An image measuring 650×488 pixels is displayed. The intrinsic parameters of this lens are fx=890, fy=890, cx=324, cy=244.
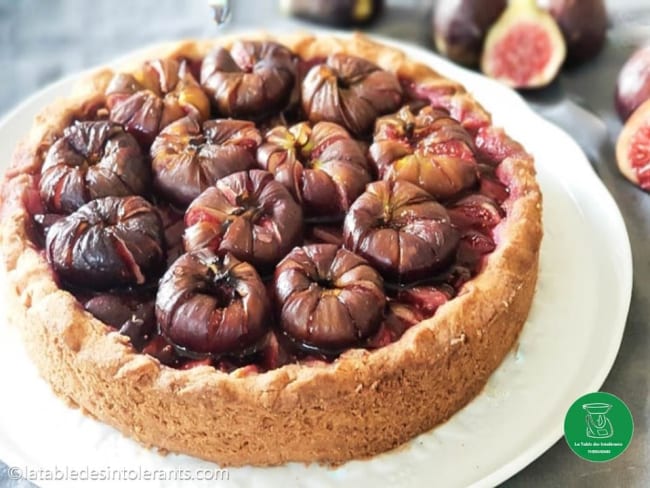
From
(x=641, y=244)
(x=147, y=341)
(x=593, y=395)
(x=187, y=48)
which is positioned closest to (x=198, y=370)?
(x=147, y=341)

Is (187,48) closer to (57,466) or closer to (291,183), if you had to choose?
(291,183)

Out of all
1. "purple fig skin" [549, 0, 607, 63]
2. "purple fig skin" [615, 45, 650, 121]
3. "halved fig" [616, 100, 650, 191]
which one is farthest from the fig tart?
"purple fig skin" [549, 0, 607, 63]

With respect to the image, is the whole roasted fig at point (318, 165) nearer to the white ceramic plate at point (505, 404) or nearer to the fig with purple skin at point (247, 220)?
the fig with purple skin at point (247, 220)

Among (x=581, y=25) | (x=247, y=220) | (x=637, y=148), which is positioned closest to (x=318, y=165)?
(x=247, y=220)

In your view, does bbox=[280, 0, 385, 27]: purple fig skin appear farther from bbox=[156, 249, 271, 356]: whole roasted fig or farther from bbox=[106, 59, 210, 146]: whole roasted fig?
bbox=[156, 249, 271, 356]: whole roasted fig

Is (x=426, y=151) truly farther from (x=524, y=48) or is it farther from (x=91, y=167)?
(x=524, y=48)
